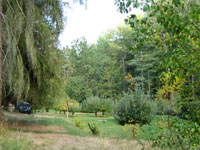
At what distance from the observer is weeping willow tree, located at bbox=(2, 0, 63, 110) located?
293 inches

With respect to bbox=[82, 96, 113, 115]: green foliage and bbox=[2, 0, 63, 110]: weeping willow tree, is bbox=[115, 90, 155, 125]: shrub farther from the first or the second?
bbox=[82, 96, 113, 115]: green foliage

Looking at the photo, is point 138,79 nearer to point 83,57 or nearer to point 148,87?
point 148,87

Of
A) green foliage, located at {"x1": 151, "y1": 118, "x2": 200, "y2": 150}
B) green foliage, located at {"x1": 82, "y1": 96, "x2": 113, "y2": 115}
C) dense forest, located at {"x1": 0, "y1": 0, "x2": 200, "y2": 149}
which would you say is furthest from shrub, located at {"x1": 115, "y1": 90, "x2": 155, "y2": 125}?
green foliage, located at {"x1": 151, "y1": 118, "x2": 200, "y2": 150}

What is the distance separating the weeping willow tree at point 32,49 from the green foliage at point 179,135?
229 inches

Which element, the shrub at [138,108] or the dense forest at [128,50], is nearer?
the dense forest at [128,50]

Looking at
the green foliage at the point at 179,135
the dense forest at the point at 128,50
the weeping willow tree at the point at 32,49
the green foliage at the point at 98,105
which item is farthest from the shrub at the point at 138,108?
the green foliage at the point at 179,135

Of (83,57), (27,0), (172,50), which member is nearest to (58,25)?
(27,0)

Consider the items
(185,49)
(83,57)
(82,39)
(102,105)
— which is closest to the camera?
(185,49)

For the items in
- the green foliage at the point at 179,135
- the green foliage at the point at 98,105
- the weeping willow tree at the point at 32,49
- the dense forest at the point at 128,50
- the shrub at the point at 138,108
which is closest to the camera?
the green foliage at the point at 179,135

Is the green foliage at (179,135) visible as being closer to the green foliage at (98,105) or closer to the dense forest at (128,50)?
the dense forest at (128,50)

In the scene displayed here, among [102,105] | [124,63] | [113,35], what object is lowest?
[102,105]

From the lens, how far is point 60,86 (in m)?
10.4

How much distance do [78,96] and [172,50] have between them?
4010 centimetres

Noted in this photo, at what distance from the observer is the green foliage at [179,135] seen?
100 inches
